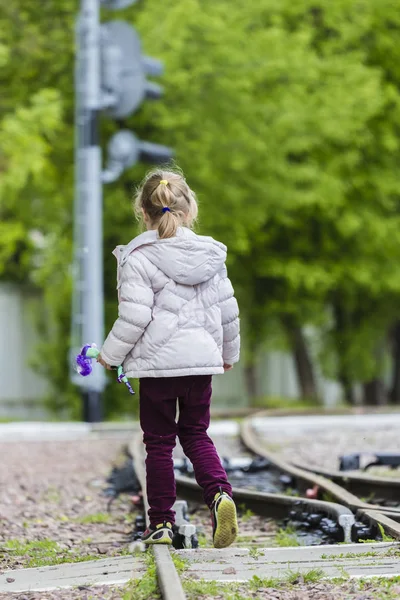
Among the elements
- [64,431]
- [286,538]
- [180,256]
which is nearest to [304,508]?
[286,538]

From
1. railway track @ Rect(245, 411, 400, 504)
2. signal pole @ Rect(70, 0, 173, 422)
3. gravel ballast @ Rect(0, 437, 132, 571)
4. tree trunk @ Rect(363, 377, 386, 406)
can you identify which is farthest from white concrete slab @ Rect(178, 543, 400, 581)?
tree trunk @ Rect(363, 377, 386, 406)

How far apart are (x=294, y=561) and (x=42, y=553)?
133 cm

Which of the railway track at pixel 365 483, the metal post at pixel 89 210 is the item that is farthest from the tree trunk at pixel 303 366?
the railway track at pixel 365 483

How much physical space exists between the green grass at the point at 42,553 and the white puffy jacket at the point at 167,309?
0.84 metres

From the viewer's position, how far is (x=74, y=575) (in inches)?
165

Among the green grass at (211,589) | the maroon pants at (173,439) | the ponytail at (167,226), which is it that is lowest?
the green grass at (211,589)

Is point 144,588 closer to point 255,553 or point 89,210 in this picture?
point 255,553

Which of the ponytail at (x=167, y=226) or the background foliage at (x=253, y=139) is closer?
the ponytail at (x=167, y=226)

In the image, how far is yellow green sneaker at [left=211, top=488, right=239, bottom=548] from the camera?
4609 mm

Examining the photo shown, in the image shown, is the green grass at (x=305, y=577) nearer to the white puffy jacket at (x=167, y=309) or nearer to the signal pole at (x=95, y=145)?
the white puffy jacket at (x=167, y=309)

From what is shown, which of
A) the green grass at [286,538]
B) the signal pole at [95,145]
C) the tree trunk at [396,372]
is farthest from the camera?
the tree trunk at [396,372]

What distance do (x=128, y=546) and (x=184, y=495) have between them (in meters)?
1.74

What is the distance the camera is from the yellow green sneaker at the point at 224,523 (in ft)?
15.1

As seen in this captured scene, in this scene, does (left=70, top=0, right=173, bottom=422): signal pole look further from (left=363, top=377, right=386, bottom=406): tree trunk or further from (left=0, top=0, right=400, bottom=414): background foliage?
(left=363, top=377, right=386, bottom=406): tree trunk
